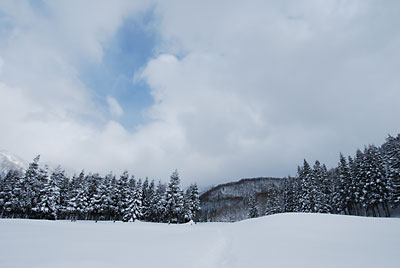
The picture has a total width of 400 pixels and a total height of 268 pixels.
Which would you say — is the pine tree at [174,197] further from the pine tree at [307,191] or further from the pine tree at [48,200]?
the pine tree at [307,191]

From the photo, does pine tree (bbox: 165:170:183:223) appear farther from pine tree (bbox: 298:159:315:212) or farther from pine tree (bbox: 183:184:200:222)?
pine tree (bbox: 298:159:315:212)

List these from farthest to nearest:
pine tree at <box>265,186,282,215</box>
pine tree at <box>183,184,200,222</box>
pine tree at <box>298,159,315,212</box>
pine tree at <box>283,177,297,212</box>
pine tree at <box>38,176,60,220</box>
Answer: pine tree at <box>265,186,282,215</box> → pine tree at <box>283,177,297,212</box> → pine tree at <box>183,184,200,222</box> → pine tree at <box>298,159,315,212</box> → pine tree at <box>38,176,60,220</box>

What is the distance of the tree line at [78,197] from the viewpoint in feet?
141

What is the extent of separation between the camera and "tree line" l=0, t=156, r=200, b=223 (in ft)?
141

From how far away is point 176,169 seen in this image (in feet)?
172

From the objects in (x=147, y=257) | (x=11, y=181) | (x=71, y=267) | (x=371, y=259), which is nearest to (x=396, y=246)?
(x=371, y=259)

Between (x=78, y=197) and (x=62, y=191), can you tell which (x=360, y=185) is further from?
(x=62, y=191)

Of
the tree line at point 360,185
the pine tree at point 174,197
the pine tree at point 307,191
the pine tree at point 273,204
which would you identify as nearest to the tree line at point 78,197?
the pine tree at point 174,197

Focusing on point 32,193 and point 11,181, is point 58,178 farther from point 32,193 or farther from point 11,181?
point 11,181

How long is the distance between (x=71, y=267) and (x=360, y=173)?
50311 mm

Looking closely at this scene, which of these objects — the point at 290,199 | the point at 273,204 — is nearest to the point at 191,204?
the point at 273,204

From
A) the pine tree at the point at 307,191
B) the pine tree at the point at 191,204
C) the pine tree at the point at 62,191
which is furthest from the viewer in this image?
the pine tree at the point at 191,204

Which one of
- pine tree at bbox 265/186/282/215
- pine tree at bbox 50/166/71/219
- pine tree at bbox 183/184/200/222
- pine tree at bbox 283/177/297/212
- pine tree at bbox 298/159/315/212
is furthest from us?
pine tree at bbox 265/186/282/215

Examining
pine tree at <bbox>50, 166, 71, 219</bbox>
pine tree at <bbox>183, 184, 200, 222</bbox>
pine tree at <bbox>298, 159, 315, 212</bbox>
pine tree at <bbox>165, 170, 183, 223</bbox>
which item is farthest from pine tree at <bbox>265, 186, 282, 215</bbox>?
pine tree at <bbox>50, 166, 71, 219</bbox>
